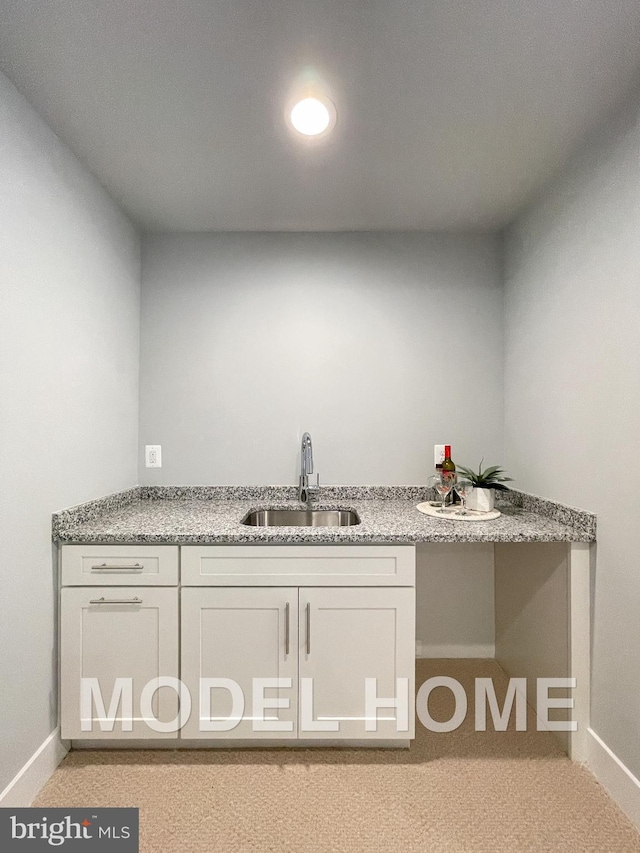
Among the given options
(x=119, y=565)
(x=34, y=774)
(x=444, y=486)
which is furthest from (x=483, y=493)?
(x=34, y=774)

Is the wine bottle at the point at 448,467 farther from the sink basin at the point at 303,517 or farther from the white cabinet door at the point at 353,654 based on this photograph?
the white cabinet door at the point at 353,654

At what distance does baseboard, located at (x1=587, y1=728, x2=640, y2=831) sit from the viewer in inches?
55.6

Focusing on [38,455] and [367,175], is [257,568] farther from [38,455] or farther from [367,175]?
[367,175]

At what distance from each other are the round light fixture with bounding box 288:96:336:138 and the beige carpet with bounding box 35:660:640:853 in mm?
2316

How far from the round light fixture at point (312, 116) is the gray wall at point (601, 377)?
988 millimetres

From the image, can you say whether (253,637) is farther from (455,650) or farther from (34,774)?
(455,650)

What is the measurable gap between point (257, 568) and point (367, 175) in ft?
5.53

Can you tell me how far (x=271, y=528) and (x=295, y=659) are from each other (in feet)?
1.65

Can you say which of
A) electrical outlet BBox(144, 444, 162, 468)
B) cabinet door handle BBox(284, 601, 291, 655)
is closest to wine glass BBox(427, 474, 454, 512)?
cabinet door handle BBox(284, 601, 291, 655)

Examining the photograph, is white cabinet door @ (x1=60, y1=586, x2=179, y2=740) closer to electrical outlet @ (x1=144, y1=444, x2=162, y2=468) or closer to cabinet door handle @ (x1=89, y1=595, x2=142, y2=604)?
cabinet door handle @ (x1=89, y1=595, x2=142, y2=604)

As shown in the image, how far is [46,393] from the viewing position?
159 centimetres

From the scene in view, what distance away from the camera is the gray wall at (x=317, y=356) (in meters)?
2.42

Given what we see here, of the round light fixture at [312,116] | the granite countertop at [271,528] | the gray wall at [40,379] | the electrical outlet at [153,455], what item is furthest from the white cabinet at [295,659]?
the round light fixture at [312,116]

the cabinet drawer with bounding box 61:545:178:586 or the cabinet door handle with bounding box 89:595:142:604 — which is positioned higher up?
the cabinet drawer with bounding box 61:545:178:586
